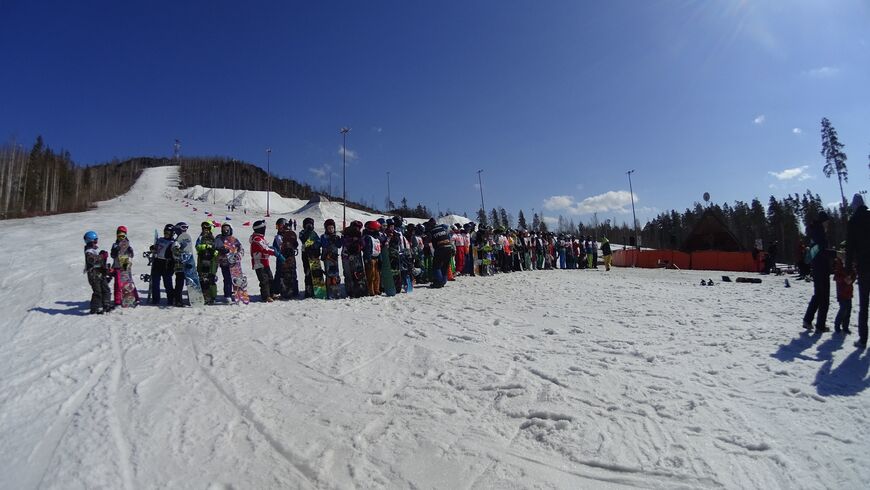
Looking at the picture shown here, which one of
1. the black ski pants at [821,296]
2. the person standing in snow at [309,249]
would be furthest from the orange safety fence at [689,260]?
the person standing in snow at [309,249]

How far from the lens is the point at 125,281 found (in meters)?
7.73

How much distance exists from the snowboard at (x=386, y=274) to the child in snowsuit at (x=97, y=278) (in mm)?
5437

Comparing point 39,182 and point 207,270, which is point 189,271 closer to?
point 207,270

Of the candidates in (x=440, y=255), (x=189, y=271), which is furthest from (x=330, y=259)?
(x=440, y=255)

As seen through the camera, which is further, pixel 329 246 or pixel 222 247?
pixel 329 246

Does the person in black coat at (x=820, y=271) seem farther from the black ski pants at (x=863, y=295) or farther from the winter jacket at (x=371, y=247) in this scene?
the winter jacket at (x=371, y=247)

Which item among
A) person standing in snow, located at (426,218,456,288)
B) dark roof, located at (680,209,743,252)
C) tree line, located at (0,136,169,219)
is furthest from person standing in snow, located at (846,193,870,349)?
tree line, located at (0,136,169,219)

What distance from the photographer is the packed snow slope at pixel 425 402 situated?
8.75ft

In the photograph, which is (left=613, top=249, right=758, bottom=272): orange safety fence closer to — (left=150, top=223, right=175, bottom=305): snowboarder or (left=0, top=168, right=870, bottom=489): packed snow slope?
(left=0, top=168, right=870, bottom=489): packed snow slope

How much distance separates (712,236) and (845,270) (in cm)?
2629

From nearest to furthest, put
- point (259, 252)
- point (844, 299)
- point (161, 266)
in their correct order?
point (844, 299)
point (161, 266)
point (259, 252)

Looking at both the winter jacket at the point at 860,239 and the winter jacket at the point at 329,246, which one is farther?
the winter jacket at the point at 329,246

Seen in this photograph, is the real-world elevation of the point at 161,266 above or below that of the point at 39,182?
below

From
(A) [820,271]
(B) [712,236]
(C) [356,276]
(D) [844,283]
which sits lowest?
(D) [844,283]
